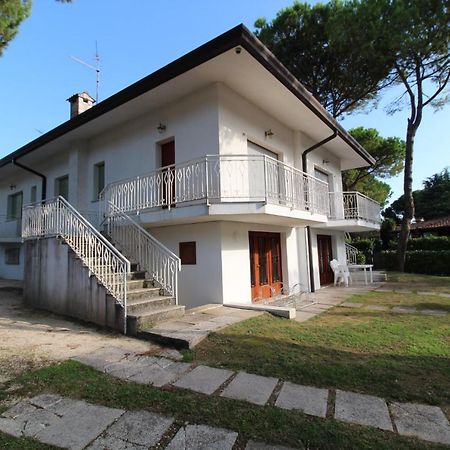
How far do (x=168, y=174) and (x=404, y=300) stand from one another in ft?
23.4

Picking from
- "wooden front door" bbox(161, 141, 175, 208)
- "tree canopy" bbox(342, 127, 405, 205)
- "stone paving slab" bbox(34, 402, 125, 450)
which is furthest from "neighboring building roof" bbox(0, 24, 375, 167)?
"tree canopy" bbox(342, 127, 405, 205)

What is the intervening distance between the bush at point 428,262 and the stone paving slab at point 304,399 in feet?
Result: 55.8

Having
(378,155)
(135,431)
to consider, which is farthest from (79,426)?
(378,155)

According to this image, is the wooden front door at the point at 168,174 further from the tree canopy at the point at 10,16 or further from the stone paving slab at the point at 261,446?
the stone paving slab at the point at 261,446

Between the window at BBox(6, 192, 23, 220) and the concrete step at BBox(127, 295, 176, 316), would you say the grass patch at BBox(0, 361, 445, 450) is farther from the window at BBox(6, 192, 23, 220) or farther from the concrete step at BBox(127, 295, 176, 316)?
the window at BBox(6, 192, 23, 220)

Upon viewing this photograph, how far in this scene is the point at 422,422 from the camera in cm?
277

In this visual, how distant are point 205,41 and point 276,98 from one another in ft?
9.85

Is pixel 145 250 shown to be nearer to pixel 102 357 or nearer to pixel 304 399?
pixel 102 357

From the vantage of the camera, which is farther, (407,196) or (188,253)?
(407,196)

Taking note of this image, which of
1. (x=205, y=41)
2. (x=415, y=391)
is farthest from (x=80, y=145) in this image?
(x=415, y=391)

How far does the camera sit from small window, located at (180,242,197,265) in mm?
8047

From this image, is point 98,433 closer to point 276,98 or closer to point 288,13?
point 276,98

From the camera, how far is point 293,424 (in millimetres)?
2701

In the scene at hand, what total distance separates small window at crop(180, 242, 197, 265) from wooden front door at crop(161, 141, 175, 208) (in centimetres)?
111
